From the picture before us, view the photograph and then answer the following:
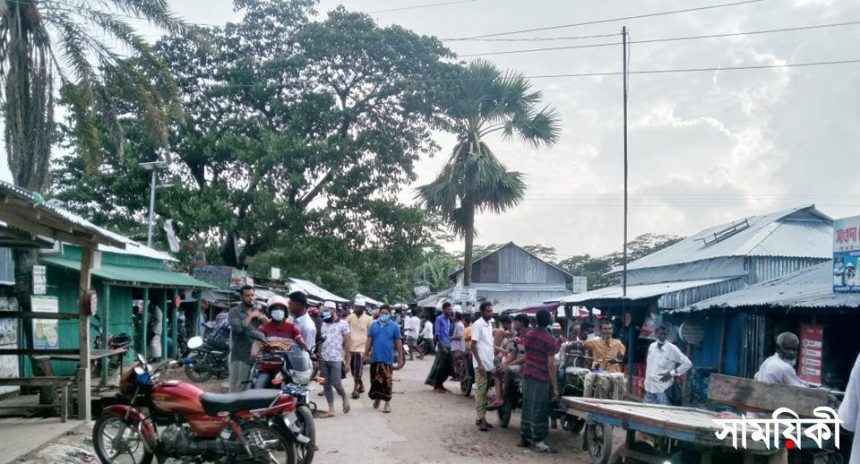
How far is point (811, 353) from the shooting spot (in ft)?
38.8

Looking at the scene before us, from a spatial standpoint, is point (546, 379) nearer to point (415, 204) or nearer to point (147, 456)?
point (147, 456)

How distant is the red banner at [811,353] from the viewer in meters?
11.6

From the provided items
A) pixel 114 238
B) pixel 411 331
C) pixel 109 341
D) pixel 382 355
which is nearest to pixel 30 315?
pixel 114 238

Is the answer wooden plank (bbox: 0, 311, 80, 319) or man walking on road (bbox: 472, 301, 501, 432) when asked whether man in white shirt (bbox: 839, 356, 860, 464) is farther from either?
wooden plank (bbox: 0, 311, 80, 319)

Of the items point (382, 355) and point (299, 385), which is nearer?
point (299, 385)

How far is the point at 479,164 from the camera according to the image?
Result: 2656 cm

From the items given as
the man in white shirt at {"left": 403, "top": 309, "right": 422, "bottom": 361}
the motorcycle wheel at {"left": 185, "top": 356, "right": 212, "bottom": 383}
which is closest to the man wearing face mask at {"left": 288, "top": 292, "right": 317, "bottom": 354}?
the motorcycle wheel at {"left": 185, "top": 356, "right": 212, "bottom": 383}

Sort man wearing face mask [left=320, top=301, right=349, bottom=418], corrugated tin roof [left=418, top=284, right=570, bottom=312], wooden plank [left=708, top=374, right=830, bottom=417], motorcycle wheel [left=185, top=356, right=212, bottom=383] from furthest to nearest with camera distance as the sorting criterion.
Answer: corrugated tin roof [left=418, top=284, right=570, bottom=312]
motorcycle wheel [left=185, top=356, right=212, bottom=383]
man wearing face mask [left=320, top=301, right=349, bottom=418]
wooden plank [left=708, top=374, right=830, bottom=417]

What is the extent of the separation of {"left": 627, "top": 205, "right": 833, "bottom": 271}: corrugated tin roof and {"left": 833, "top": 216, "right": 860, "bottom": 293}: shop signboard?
6416 millimetres

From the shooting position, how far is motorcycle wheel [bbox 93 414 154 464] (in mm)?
7266

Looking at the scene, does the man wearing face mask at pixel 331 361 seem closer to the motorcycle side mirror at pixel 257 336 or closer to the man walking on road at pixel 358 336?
the man walking on road at pixel 358 336

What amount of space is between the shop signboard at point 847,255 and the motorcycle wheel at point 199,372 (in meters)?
12.6

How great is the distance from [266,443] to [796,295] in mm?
8952

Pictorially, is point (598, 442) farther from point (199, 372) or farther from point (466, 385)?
point (199, 372)
